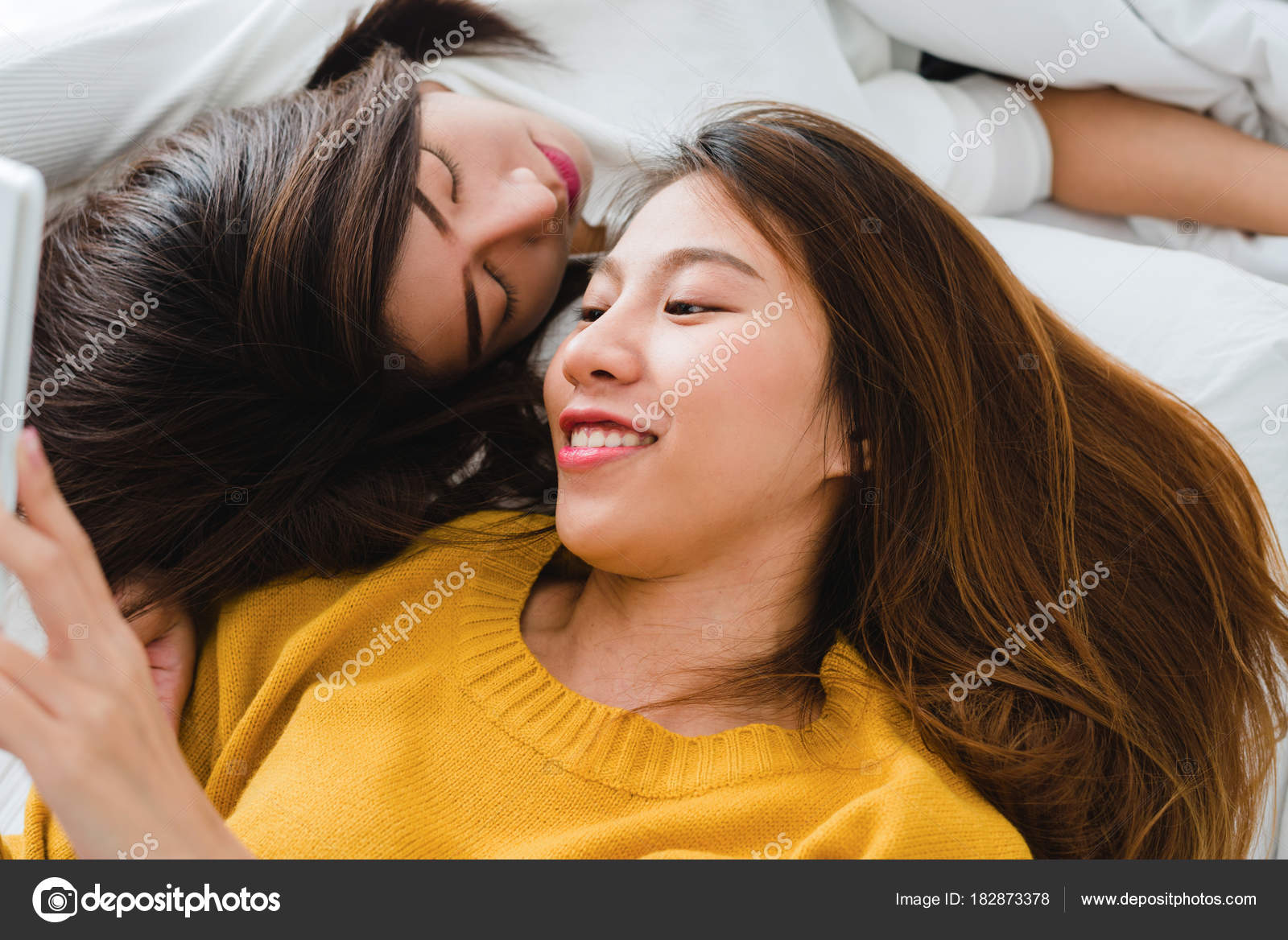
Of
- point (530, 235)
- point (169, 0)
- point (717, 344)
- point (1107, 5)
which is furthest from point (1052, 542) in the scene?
point (169, 0)

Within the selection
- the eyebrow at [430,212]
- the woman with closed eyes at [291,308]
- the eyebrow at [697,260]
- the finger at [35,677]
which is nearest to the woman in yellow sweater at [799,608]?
the eyebrow at [697,260]

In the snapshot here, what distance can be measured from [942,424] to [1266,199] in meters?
0.79

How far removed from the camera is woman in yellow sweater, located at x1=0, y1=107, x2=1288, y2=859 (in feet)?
3.23

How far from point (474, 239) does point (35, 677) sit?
70 centimetres

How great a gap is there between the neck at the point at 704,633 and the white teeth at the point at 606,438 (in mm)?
142

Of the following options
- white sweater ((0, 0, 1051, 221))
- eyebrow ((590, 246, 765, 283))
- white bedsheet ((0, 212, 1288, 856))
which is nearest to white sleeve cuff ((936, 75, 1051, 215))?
white sweater ((0, 0, 1051, 221))

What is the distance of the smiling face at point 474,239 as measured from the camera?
3.92ft

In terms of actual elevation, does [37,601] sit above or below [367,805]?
above

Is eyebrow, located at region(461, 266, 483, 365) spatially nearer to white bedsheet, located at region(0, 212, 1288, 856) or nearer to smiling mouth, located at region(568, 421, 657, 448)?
smiling mouth, located at region(568, 421, 657, 448)

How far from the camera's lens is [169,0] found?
4.75ft
